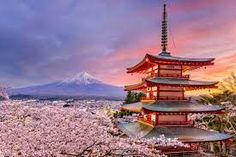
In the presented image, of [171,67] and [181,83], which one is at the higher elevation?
[171,67]

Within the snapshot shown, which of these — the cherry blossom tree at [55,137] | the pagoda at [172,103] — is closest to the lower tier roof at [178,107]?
the pagoda at [172,103]

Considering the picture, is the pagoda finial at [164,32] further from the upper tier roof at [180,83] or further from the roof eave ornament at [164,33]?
the upper tier roof at [180,83]

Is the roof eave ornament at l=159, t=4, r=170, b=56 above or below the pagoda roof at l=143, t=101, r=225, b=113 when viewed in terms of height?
above

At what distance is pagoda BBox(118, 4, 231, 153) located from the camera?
64.6 feet

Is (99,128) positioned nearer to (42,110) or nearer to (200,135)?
(42,110)

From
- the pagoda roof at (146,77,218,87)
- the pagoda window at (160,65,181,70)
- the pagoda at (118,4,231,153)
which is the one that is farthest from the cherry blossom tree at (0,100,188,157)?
the pagoda window at (160,65,181,70)

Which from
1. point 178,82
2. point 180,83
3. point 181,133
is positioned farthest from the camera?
point 178,82

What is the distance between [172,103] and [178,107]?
487 mm

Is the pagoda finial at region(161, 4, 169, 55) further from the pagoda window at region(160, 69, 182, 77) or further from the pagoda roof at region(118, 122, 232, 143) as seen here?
the pagoda roof at region(118, 122, 232, 143)

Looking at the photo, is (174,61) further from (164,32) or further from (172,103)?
(164,32)

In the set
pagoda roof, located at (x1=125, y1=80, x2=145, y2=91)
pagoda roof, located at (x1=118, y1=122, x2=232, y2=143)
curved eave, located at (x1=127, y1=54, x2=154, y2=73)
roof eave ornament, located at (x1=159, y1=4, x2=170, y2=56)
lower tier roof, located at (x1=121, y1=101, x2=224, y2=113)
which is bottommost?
pagoda roof, located at (x1=118, y1=122, x2=232, y2=143)

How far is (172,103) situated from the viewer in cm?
2067

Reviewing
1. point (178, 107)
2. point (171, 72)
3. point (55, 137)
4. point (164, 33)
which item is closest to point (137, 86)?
point (171, 72)

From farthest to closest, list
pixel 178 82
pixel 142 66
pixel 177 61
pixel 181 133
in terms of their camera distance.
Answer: pixel 142 66
pixel 177 61
pixel 178 82
pixel 181 133
